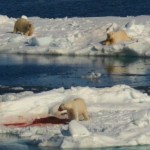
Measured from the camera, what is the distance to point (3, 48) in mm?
31578

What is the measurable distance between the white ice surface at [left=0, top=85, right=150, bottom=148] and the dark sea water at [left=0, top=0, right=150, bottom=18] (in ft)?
92.9

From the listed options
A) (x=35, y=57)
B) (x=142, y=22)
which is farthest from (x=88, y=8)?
(x=35, y=57)

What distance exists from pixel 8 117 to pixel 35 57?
11651mm

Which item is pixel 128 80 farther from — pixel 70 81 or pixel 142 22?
pixel 142 22

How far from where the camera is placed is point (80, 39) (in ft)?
102

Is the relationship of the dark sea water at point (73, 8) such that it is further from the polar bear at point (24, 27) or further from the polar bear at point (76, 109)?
the polar bear at point (76, 109)

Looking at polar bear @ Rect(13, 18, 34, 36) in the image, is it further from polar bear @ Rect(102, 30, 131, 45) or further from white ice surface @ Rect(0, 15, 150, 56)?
polar bear @ Rect(102, 30, 131, 45)

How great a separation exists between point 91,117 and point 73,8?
118 feet

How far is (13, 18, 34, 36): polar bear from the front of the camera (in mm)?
33344

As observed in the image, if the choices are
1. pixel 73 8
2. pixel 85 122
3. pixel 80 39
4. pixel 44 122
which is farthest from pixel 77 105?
pixel 73 8

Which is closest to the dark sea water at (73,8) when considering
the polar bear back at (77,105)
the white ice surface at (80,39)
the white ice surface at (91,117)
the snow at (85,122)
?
the white ice surface at (80,39)

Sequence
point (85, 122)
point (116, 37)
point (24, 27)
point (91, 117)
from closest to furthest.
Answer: point (85, 122) < point (91, 117) < point (116, 37) < point (24, 27)

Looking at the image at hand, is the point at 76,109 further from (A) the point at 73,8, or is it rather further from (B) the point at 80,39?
(A) the point at 73,8

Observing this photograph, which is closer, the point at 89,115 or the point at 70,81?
the point at 89,115
